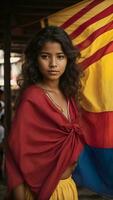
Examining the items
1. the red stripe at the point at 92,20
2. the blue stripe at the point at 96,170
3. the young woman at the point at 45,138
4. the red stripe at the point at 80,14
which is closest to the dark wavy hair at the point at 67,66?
the young woman at the point at 45,138

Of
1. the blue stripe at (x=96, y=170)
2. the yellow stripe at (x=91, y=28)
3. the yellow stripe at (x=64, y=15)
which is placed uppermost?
the yellow stripe at (x=64, y=15)

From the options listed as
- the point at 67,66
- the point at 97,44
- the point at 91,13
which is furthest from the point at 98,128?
the point at 91,13

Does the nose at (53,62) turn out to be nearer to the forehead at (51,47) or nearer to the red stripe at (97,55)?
the forehead at (51,47)

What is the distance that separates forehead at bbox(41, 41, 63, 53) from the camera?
308cm

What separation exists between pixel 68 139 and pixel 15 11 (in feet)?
12.5

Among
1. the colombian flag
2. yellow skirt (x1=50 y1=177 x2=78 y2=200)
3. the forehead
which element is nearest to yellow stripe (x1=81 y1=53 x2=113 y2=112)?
the colombian flag

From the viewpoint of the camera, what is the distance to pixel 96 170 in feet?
11.6

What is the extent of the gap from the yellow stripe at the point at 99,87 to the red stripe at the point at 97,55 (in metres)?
0.04

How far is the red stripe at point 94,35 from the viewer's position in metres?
3.70

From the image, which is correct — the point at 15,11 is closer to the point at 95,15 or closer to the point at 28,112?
the point at 95,15

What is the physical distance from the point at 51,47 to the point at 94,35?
0.73m

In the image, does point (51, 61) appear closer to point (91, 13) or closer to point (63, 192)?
point (63, 192)

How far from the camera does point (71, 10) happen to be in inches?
158

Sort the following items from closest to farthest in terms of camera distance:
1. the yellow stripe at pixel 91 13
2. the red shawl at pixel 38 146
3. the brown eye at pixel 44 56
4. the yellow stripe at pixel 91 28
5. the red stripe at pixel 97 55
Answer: the red shawl at pixel 38 146
the brown eye at pixel 44 56
the red stripe at pixel 97 55
the yellow stripe at pixel 91 28
the yellow stripe at pixel 91 13
